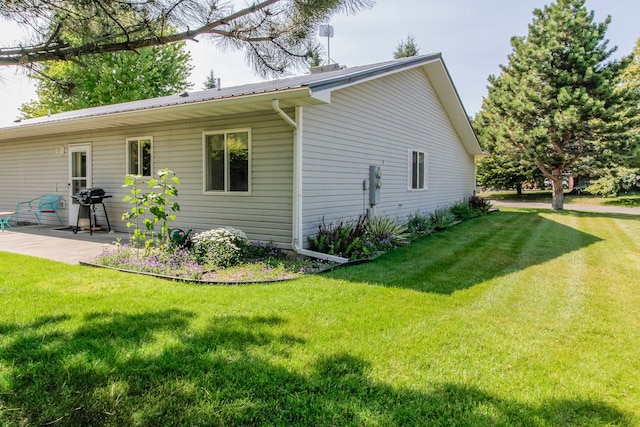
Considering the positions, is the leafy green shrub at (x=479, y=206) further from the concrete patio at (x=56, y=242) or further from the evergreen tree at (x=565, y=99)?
the concrete patio at (x=56, y=242)

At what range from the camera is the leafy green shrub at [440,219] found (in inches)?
422

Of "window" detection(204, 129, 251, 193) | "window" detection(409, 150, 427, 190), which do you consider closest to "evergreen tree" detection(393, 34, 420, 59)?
"window" detection(409, 150, 427, 190)

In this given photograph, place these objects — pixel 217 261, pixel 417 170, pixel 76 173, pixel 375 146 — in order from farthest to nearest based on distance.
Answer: pixel 417 170 < pixel 76 173 < pixel 375 146 < pixel 217 261

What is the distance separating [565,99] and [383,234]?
487 inches

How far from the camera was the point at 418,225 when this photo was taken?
33.0 feet

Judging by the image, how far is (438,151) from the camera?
12.8 metres

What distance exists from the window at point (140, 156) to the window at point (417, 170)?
6362 mm

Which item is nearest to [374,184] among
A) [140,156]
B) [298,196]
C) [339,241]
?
[339,241]

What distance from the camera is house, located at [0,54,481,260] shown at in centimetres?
648

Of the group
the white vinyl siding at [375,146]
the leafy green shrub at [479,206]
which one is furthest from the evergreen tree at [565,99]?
the white vinyl siding at [375,146]

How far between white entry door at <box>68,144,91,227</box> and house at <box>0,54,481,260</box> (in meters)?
0.03

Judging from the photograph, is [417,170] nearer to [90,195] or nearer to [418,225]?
[418,225]

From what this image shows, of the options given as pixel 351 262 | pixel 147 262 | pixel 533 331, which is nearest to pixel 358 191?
pixel 351 262

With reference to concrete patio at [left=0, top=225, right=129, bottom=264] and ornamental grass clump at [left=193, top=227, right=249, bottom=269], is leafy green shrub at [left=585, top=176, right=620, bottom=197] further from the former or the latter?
concrete patio at [left=0, top=225, right=129, bottom=264]
